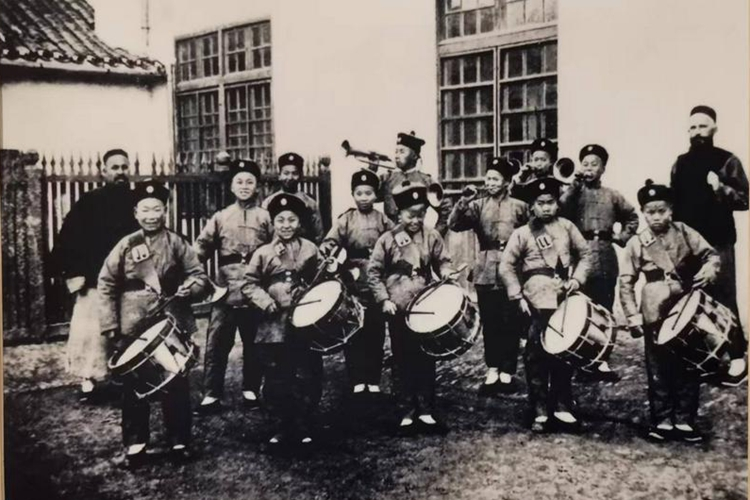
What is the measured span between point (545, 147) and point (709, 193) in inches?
32.8

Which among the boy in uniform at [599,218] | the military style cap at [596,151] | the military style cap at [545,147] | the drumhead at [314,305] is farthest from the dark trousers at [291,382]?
the military style cap at [596,151]

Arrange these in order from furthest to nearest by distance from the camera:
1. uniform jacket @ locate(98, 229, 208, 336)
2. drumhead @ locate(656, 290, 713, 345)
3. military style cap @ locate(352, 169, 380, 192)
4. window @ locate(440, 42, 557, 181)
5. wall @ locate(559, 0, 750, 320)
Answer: military style cap @ locate(352, 169, 380, 192)
window @ locate(440, 42, 557, 181)
uniform jacket @ locate(98, 229, 208, 336)
drumhead @ locate(656, 290, 713, 345)
wall @ locate(559, 0, 750, 320)

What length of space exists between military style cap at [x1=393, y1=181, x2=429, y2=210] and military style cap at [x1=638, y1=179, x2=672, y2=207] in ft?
3.55

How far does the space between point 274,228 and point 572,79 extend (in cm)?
171

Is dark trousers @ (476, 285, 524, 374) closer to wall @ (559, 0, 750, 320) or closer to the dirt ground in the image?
the dirt ground

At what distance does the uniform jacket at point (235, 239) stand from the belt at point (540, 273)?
1.34 metres

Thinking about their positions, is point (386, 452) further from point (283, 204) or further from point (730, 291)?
point (730, 291)

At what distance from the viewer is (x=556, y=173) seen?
3818 millimetres

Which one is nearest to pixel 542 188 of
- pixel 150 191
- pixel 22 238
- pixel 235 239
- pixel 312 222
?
Result: pixel 312 222

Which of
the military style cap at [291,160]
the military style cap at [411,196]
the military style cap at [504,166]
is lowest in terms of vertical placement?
the military style cap at [411,196]

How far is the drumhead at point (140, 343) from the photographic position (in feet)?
11.7

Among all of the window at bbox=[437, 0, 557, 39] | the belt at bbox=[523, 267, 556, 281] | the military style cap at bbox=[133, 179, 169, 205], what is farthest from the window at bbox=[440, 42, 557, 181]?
the military style cap at bbox=[133, 179, 169, 205]

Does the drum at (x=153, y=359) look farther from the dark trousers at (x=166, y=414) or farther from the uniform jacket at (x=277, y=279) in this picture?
the uniform jacket at (x=277, y=279)

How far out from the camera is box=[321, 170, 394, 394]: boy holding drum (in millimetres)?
3918
